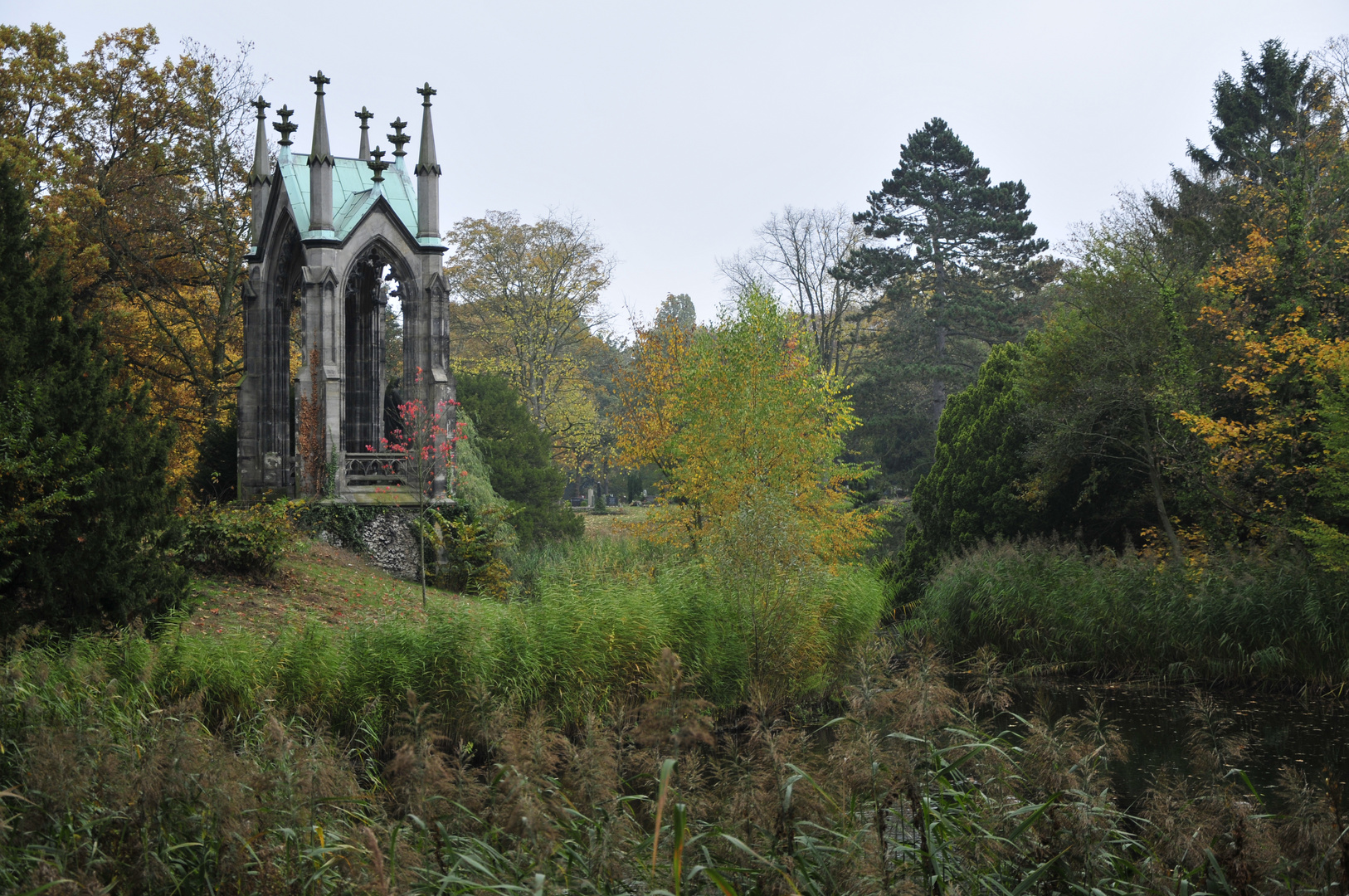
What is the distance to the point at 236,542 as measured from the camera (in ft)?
42.2

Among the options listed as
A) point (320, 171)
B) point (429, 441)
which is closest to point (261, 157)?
point (320, 171)

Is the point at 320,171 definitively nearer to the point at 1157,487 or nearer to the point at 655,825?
the point at 1157,487

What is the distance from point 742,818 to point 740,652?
290 inches

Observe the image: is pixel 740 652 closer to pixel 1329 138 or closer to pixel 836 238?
pixel 1329 138

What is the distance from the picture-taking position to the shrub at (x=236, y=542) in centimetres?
1262

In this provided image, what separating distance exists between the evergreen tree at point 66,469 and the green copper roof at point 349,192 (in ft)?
30.0

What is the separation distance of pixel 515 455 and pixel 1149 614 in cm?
1507

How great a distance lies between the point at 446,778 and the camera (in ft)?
11.7

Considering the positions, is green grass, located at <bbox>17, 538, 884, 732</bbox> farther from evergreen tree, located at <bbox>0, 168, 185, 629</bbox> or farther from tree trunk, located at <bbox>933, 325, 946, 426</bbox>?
tree trunk, located at <bbox>933, 325, 946, 426</bbox>

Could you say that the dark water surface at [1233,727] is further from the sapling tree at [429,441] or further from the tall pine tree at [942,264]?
the tall pine tree at [942,264]

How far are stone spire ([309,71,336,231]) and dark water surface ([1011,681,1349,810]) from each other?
13.8 m

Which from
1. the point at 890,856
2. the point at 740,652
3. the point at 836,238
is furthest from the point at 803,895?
the point at 836,238

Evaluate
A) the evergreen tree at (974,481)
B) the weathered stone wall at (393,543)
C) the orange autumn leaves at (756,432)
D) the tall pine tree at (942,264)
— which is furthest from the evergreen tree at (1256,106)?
the weathered stone wall at (393,543)

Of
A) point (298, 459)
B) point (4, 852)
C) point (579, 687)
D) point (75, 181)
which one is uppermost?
point (75, 181)
